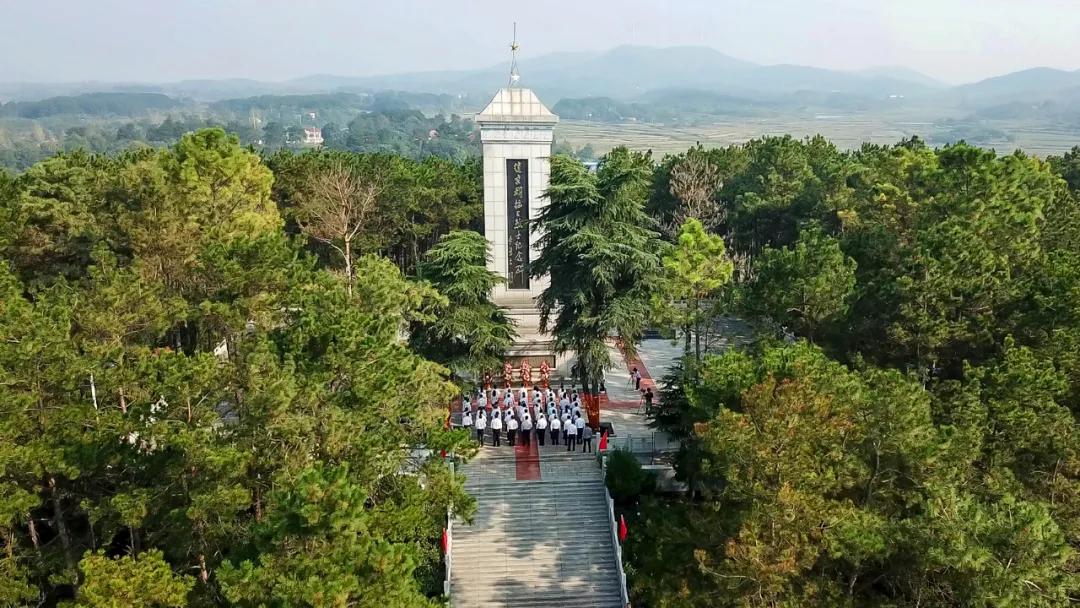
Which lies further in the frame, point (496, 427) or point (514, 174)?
point (514, 174)

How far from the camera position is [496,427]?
15406mm

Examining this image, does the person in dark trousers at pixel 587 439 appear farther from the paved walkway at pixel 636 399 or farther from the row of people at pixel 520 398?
the row of people at pixel 520 398

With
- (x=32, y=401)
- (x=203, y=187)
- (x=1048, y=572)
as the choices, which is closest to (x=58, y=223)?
(x=203, y=187)

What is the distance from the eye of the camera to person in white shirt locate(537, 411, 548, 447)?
15297mm

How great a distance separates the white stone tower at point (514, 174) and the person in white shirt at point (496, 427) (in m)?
5.42

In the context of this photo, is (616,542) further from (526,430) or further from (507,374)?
(507,374)

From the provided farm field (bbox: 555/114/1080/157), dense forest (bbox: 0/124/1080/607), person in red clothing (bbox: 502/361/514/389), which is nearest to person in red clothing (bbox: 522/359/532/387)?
person in red clothing (bbox: 502/361/514/389)

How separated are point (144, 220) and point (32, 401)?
6.74m

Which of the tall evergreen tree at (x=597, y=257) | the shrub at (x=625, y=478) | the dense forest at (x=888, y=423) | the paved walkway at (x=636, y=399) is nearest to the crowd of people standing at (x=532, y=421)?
the paved walkway at (x=636, y=399)

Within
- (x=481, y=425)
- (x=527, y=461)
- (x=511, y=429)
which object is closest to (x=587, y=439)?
A: (x=527, y=461)

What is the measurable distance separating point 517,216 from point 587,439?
7.93m

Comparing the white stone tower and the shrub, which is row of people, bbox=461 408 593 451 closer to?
the shrub

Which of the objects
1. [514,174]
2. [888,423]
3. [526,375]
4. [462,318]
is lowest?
[526,375]

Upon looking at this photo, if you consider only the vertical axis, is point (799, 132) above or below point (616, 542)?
above
